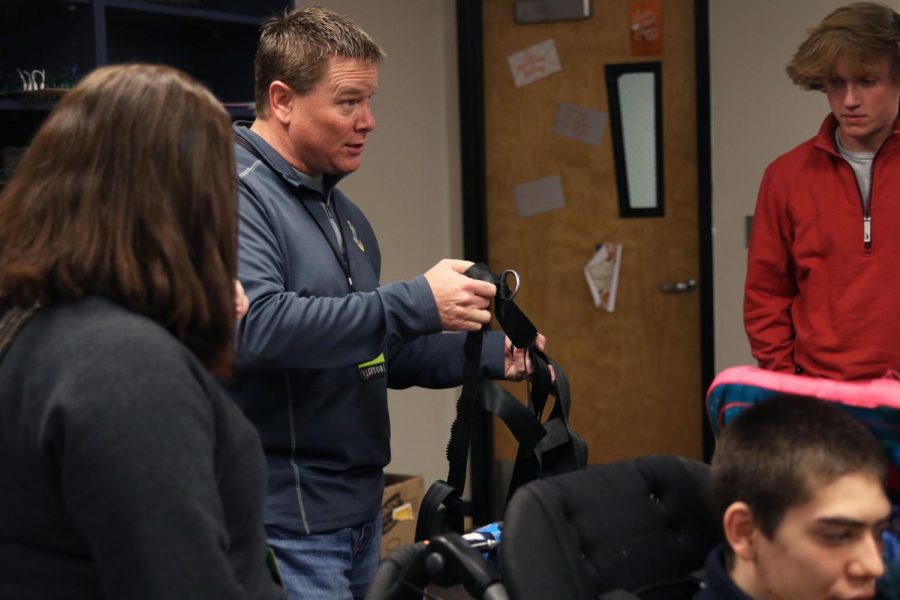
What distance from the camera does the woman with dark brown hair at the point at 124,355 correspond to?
1.01 metres

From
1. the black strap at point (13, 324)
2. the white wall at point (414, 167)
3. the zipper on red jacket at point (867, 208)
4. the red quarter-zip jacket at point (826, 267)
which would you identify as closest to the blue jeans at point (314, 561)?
the black strap at point (13, 324)

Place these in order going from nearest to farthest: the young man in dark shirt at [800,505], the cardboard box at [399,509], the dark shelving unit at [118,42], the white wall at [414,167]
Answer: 1. the young man in dark shirt at [800,505]
2. the dark shelving unit at [118,42]
3. the cardboard box at [399,509]
4. the white wall at [414,167]

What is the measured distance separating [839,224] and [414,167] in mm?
2166

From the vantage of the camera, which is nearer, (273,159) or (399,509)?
(273,159)

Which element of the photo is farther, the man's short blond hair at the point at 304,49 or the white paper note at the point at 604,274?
the white paper note at the point at 604,274

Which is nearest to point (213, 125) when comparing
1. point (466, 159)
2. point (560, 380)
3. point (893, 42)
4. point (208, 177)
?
point (208, 177)

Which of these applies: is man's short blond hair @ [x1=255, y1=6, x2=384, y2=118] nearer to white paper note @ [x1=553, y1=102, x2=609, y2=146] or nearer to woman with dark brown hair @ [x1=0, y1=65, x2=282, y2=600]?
woman with dark brown hair @ [x1=0, y1=65, x2=282, y2=600]

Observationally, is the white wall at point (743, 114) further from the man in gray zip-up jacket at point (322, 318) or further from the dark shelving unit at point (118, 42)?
the man in gray zip-up jacket at point (322, 318)

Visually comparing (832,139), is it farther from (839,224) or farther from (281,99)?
(281,99)

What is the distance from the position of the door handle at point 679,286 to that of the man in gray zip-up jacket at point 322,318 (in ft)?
8.03

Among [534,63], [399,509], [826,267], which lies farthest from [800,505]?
[534,63]

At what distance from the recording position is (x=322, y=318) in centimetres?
173

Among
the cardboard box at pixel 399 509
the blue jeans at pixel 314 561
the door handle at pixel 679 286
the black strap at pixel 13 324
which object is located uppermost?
the black strap at pixel 13 324

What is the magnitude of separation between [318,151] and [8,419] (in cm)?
100
